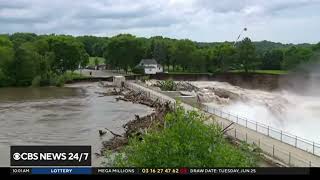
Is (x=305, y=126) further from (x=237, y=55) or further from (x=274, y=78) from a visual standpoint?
(x=237, y=55)

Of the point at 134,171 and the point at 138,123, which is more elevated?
the point at 134,171

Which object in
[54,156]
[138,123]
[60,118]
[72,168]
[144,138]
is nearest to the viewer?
[72,168]

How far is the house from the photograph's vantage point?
168750 millimetres

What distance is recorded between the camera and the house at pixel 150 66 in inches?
6644

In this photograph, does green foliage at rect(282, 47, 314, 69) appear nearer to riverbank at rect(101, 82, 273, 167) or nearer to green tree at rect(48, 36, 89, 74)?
green tree at rect(48, 36, 89, 74)

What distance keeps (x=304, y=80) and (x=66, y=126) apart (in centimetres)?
9189

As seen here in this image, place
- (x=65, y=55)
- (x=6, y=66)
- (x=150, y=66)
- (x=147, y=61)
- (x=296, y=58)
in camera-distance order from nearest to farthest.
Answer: (x=6, y=66), (x=65, y=55), (x=296, y=58), (x=150, y=66), (x=147, y=61)

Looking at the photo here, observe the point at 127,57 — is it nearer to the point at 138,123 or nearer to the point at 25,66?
the point at 25,66

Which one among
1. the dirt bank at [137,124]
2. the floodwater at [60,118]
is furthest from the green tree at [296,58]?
the dirt bank at [137,124]

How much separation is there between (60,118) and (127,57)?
10661 cm

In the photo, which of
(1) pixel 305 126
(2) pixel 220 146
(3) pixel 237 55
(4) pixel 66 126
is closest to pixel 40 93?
(4) pixel 66 126

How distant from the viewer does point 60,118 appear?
222ft

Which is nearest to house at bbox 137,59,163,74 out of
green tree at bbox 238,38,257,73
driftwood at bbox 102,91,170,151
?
green tree at bbox 238,38,257,73

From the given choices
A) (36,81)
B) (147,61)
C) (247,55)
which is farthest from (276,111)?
(147,61)
